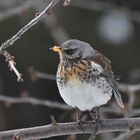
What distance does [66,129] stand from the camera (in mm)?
3885

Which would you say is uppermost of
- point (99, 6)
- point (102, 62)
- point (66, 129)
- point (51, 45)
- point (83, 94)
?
point (99, 6)

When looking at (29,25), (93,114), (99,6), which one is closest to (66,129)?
(93,114)

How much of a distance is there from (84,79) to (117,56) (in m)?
4.27

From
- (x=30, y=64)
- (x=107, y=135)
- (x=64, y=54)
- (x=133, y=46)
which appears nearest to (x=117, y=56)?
(x=133, y=46)

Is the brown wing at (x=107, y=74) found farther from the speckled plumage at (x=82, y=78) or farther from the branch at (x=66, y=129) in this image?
the branch at (x=66, y=129)

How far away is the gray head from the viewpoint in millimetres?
Result: 4176

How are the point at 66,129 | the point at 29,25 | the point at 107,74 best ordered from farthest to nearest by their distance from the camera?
the point at 107,74 < the point at 66,129 < the point at 29,25

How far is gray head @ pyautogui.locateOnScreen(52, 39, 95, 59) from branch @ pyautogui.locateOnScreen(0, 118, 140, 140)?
0.48m

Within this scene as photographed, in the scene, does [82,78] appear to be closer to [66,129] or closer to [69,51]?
[69,51]

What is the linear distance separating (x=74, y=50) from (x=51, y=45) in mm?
4076

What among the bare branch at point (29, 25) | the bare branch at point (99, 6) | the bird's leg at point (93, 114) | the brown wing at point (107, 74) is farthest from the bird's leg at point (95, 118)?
the bare branch at point (99, 6)

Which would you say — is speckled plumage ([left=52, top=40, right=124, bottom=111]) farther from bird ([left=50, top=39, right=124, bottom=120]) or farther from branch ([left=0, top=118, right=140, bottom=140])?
branch ([left=0, top=118, right=140, bottom=140])

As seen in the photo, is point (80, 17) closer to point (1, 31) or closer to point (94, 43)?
point (94, 43)

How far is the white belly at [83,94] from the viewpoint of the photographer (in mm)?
4141
